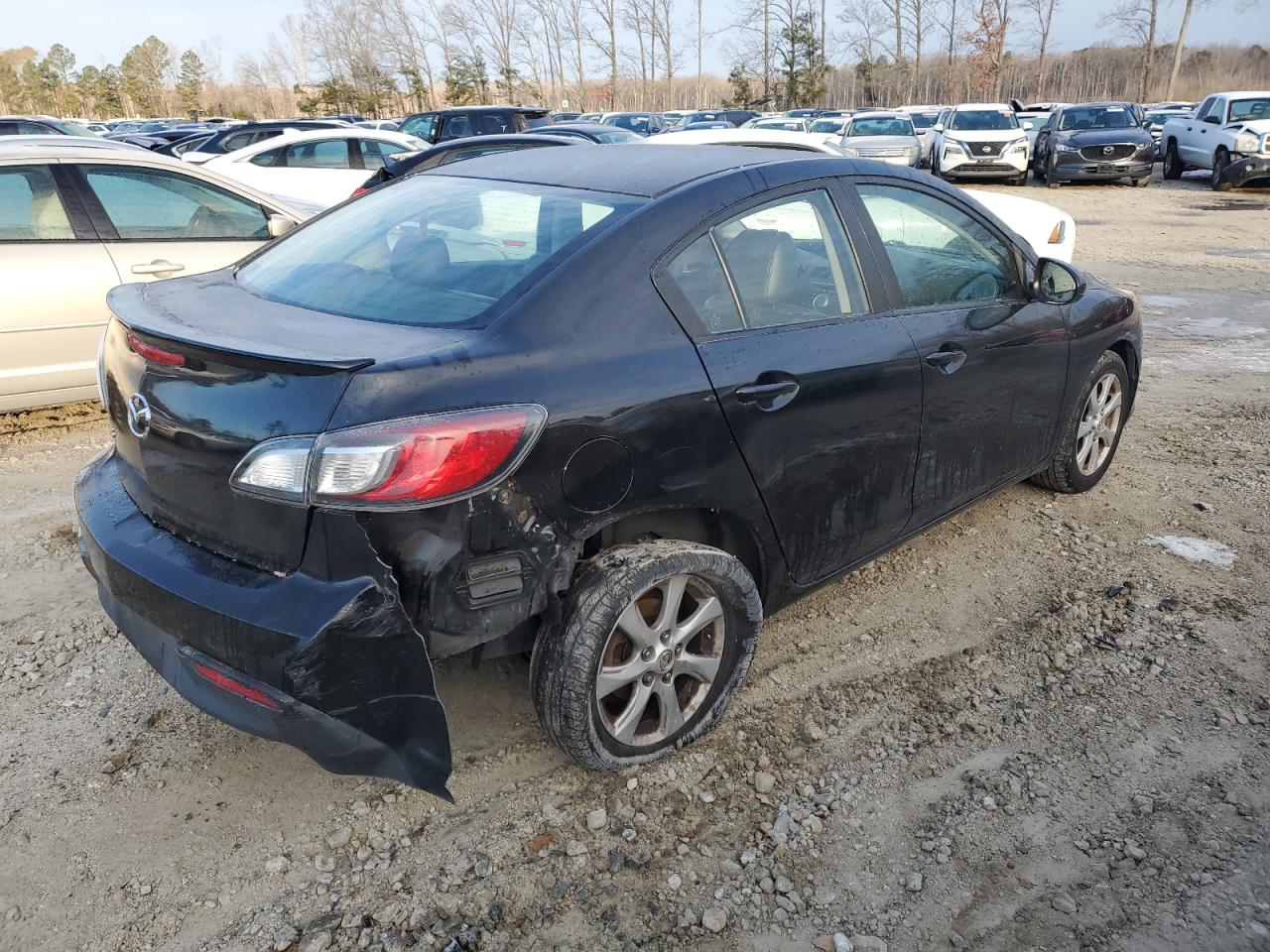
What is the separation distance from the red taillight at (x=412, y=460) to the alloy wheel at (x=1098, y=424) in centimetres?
318

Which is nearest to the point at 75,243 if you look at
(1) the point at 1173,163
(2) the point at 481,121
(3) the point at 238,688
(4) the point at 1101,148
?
(3) the point at 238,688

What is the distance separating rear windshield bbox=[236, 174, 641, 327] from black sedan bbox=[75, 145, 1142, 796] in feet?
0.04

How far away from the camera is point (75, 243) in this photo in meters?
5.36

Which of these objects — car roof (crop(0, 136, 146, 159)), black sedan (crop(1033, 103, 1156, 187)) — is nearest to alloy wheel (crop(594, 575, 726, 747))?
car roof (crop(0, 136, 146, 159))

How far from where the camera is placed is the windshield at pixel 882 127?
20578 mm

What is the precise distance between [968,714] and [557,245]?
1.91 m

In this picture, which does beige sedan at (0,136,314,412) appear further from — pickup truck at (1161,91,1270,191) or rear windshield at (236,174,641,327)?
pickup truck at (1161,91,1270,191)

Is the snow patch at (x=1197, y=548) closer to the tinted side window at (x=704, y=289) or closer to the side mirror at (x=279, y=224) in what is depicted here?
the tinted side window at (x=704, y=289)

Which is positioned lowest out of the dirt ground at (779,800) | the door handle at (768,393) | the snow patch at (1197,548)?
the snow patch at (1197,548)

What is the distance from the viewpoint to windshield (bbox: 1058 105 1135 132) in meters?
20.9

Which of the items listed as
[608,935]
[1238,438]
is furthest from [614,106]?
[608,935]

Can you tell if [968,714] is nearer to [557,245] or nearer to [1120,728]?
[1120,728]

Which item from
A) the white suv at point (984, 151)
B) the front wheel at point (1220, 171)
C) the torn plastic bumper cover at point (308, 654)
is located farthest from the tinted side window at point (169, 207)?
the front wheel at point (1220, 171)

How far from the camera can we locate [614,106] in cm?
5316
